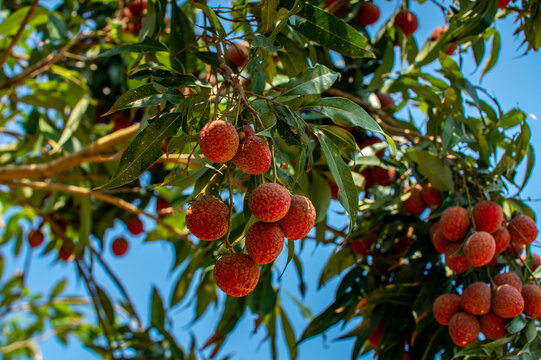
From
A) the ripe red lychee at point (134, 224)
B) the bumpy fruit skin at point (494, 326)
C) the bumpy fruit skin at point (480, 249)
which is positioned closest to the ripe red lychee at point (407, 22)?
the bumpy fruit skin at point (480, 249)

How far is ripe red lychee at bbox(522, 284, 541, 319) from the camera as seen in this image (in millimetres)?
1317

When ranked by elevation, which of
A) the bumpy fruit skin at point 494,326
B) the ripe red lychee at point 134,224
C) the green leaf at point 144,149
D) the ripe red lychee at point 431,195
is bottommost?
the bumpy fruit skin at point 494,326

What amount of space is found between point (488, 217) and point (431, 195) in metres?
0.28

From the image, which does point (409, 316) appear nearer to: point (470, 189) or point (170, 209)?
point (470, 189)

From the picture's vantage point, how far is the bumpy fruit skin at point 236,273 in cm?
85

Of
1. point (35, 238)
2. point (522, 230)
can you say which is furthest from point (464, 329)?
point (35, 238)

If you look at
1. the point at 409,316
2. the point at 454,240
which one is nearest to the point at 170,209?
the point at 409,316

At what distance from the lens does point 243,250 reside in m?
0.98

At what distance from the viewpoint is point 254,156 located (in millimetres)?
829

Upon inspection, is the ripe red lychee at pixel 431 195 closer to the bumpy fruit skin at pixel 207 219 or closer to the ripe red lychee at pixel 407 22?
the ripe red lychee at pixel 407 22

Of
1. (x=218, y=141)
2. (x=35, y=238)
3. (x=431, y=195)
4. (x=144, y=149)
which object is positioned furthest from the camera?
(x=35, y=238)

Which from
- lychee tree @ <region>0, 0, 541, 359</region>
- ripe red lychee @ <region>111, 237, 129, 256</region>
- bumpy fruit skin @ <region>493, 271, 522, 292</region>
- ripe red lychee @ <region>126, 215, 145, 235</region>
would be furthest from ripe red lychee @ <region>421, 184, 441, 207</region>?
ripe red lychee @ <region>111, 237, 129, 256</region>

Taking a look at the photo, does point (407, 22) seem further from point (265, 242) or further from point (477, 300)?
point (265, 242)

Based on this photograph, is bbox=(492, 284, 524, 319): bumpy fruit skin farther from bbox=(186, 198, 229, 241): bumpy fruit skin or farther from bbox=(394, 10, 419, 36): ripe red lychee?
bbox=(394, 10, 419, 36): ripe red lychee
